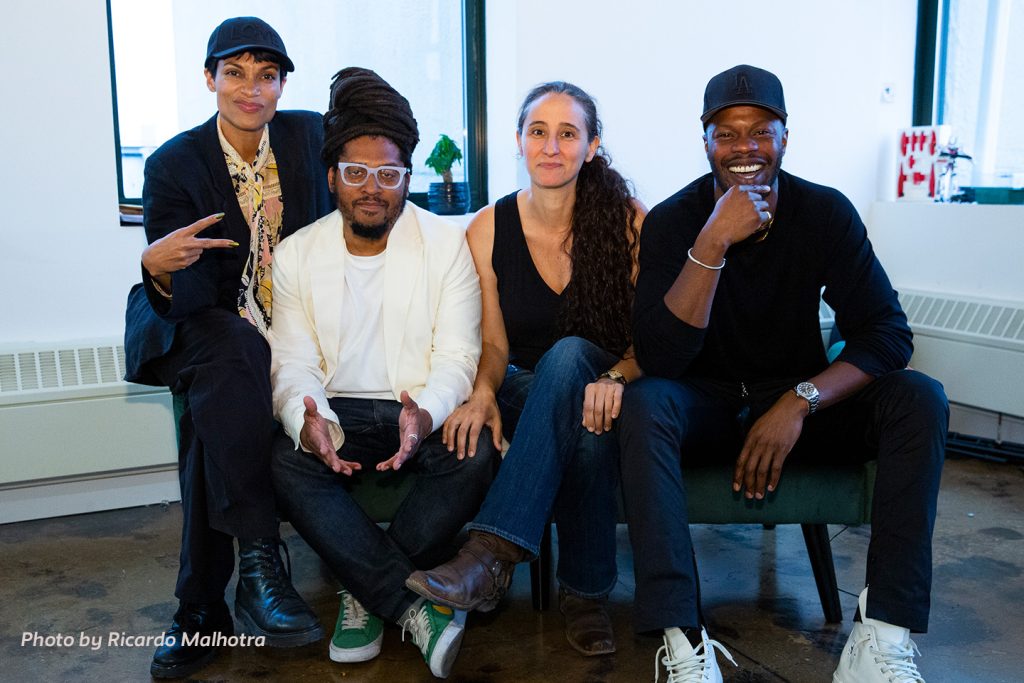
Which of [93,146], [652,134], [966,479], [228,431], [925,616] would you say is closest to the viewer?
[925,616]

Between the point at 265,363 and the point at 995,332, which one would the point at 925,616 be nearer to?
the point at 265,363

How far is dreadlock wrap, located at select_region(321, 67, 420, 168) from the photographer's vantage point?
7.82 feet

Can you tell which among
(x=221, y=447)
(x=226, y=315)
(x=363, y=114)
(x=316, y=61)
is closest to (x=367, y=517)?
(x=221, y=447)

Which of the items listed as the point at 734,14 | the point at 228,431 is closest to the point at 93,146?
the point at 228,431

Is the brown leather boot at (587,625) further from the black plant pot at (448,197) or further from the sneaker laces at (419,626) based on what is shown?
the black plant pot at (448,197)

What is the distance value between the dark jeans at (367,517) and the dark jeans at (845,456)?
403mm

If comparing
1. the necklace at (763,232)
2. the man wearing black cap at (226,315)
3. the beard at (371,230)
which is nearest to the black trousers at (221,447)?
the man wearing black cap at (226,315)

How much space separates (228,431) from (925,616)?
4.95 feet

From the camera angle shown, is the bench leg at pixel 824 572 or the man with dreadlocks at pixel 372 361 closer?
the man with dreadlocks at pixel 372 361

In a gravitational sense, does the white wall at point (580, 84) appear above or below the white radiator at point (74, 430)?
above

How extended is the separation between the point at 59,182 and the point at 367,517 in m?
1.76

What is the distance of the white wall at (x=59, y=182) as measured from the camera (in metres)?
3.13

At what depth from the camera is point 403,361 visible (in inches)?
94.3

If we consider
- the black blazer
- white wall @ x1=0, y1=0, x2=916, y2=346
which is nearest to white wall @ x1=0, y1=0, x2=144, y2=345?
white wall @ x1=0, y1=0, x2=916, y2=346
